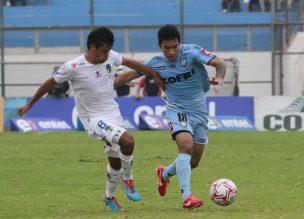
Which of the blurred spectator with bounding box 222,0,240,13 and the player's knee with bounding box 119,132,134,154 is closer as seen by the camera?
the player's knee with bounding box 119,132,134,154

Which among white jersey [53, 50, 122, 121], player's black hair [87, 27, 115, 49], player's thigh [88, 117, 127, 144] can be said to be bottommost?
player's thigh [88, 117, 127, 144]

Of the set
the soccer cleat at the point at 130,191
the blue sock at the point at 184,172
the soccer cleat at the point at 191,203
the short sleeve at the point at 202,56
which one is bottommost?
the soccer cleat at the point at 130,191

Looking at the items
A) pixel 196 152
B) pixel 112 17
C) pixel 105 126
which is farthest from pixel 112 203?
pixel 112 17

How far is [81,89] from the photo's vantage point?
10.1 m

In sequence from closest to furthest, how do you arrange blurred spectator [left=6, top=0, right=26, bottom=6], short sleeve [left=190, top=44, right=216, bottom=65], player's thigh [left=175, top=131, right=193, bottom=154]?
player's thigh [left=175, top=131, right=193, bottom=154], short sleeve [left=190, top=44, right=216, bottom=65], blurred spectator [left=6, top=0, right=26, bottom=6]

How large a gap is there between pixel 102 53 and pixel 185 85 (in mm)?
1135

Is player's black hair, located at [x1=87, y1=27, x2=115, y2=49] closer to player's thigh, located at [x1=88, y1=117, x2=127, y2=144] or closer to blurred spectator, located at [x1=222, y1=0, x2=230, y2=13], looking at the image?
player's thigh, located at [x1=88, y1=117, x2=127, y2=144]

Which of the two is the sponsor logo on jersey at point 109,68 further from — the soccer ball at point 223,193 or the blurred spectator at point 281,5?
the blurred spectator at point 281,5

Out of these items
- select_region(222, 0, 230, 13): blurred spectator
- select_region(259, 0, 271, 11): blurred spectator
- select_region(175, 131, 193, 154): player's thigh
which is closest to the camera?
select_region(175, 131, 193, 154): player's thigh

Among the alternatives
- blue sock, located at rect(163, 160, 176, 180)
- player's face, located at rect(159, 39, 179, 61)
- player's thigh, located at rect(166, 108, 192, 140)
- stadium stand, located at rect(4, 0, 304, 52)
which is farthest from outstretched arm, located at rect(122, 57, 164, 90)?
stadium stand, located at rect(4, 0, 304, 52)

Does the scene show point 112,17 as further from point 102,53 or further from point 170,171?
point 102,53

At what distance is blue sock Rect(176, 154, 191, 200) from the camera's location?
31.3ft

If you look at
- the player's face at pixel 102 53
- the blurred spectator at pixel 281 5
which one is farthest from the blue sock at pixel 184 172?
the blurred spectator at pixel 281 5

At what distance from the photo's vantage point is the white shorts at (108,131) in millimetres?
9734
